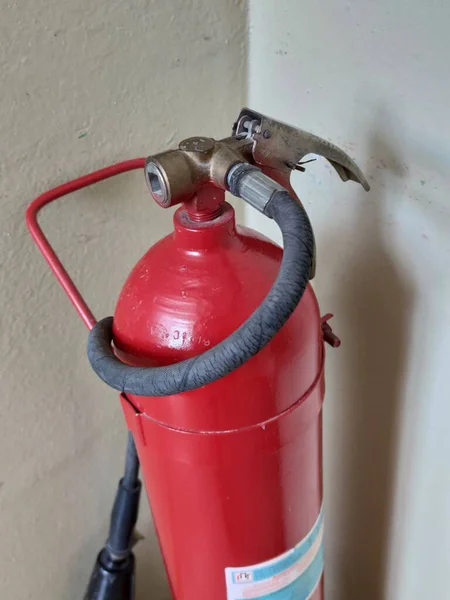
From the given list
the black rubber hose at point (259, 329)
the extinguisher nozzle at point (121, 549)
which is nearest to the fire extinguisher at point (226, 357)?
the black rubber hose at point (259, 329)

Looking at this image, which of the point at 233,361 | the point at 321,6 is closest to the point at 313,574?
the point at 233,361

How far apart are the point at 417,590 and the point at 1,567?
50 centimetres

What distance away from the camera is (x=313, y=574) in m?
0.61

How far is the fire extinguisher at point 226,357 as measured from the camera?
41 cm

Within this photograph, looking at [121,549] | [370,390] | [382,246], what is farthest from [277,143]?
[121,549]

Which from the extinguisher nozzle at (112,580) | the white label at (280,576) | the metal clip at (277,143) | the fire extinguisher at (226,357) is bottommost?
the extinguisher nozzle at (112,580)

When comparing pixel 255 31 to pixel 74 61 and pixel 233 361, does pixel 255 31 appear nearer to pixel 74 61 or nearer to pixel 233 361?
pixel 74 61

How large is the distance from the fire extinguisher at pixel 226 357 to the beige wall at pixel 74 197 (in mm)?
49

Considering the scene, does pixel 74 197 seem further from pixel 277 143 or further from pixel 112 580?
pixel 112 580

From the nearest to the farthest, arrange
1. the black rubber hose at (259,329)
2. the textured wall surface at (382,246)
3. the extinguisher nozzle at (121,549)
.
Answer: the black rubber hose at (259,329) < the textured wall surface at (382,246) < the extinguisher nozzle at (121,549)

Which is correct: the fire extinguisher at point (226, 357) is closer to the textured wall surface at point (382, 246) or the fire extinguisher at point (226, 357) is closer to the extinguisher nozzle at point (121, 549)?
the textured wall surface at point (382, 246)

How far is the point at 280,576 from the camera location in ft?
1.87

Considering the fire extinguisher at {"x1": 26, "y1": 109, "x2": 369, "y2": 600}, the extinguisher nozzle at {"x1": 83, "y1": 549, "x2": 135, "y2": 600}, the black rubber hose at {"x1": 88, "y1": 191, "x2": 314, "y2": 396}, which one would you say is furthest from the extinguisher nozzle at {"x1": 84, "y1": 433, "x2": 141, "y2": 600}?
the black rubber hose at {"x1": 88, "y1": 191, "x2": 314, "y2": 396}

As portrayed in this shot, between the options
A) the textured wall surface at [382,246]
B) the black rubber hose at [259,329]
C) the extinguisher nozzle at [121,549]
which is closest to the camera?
→ the black rubber hose at [259,329]
